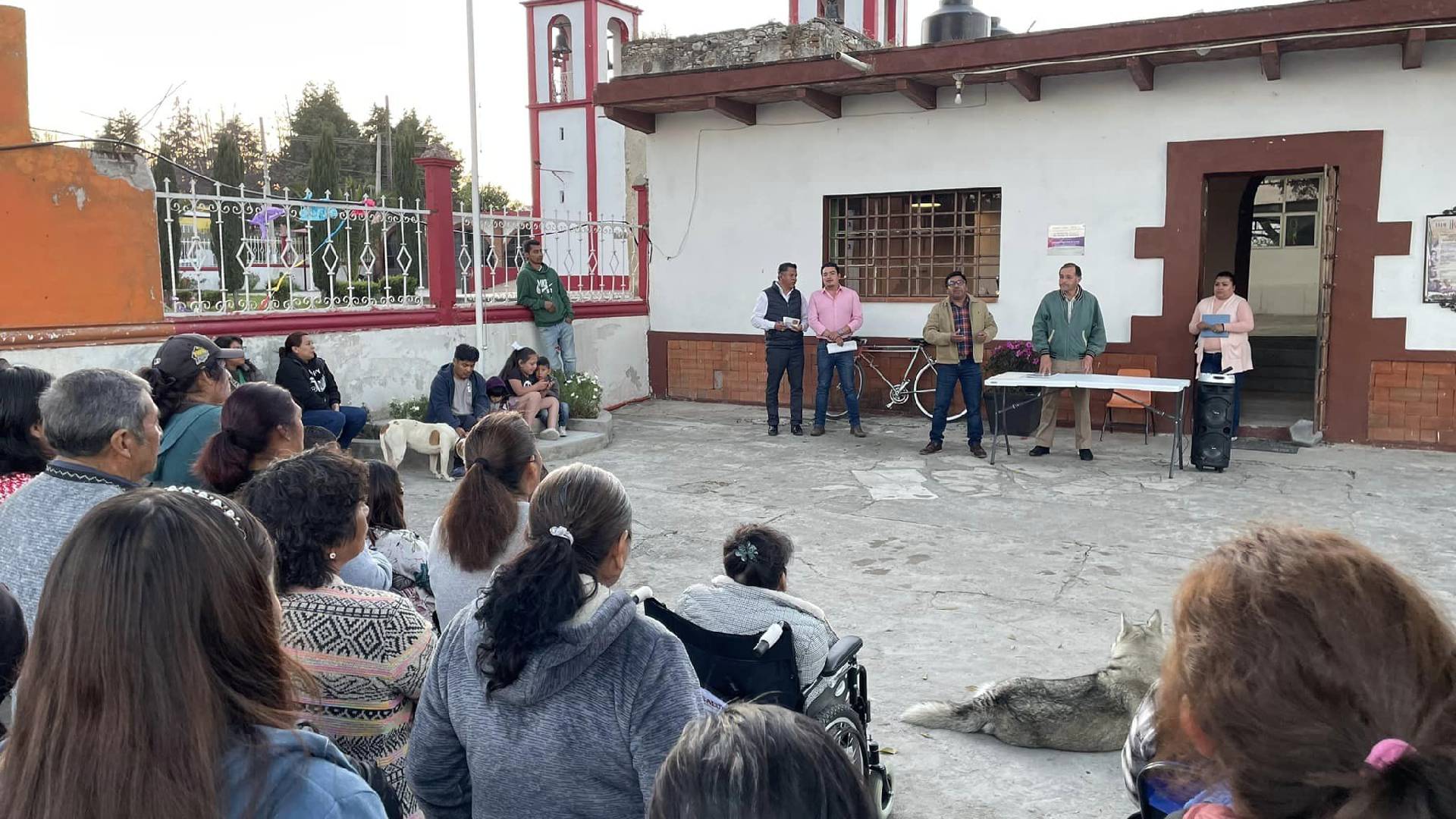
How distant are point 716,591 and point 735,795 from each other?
1693 millimetres

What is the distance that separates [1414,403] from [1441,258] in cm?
119

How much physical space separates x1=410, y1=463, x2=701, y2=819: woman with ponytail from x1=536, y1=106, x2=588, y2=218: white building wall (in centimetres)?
2325

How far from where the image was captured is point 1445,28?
25.2ft

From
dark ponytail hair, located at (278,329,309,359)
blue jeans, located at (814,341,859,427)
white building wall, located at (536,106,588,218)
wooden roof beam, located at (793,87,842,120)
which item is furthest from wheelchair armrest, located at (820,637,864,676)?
white building wall, located at (536,106,588,218)

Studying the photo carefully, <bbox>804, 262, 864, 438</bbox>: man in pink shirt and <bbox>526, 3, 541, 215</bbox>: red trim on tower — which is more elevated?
<bbox>526, 3, 541, 215</bbox>: red trim on tower

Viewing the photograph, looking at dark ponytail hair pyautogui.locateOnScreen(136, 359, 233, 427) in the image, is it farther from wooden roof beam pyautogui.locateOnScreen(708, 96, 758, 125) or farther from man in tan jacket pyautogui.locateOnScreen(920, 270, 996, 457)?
wooden roof beam pyautogui.locateOnScreen(708, 96, 758, 125)

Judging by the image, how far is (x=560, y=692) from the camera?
182 cm

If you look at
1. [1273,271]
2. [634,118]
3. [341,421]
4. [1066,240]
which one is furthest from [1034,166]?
[1273,271]

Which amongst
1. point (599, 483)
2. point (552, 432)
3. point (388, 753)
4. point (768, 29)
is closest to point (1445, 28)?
point (768, 29)

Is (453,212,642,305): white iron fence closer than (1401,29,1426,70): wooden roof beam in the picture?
No

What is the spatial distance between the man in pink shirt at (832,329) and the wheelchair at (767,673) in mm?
6905

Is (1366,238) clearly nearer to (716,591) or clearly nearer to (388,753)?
(716,591)

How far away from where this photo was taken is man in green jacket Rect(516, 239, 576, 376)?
1038cm

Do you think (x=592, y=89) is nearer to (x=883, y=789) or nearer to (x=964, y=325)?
(x=964, y=325)
